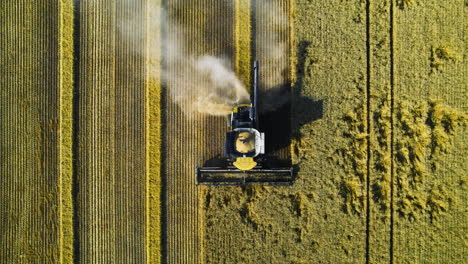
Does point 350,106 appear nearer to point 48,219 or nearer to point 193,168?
point 193,168

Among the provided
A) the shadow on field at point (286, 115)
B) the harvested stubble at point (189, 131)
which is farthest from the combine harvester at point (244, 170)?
the harvested stubble at point (189, 131)

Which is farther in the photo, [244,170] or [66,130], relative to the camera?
[66,130]

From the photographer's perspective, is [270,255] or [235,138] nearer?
[235,138]

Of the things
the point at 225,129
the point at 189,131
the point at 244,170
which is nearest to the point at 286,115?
the point at 225,129

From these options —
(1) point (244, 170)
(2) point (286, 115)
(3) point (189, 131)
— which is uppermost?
(2) point (286, 115)

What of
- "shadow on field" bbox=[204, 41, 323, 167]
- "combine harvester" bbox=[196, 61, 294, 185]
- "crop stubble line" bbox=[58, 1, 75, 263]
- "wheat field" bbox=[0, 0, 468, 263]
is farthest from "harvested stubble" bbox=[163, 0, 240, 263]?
"crop stubble line" bbox=[58, 1, 75, 263]

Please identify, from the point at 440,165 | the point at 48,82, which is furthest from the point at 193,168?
the point at 440,165

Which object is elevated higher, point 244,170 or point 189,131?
point 189,131

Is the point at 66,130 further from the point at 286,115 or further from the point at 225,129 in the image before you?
the point at 286,115

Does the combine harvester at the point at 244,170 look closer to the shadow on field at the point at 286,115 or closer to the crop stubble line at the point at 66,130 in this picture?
the shadow on field at the point at 286,115
